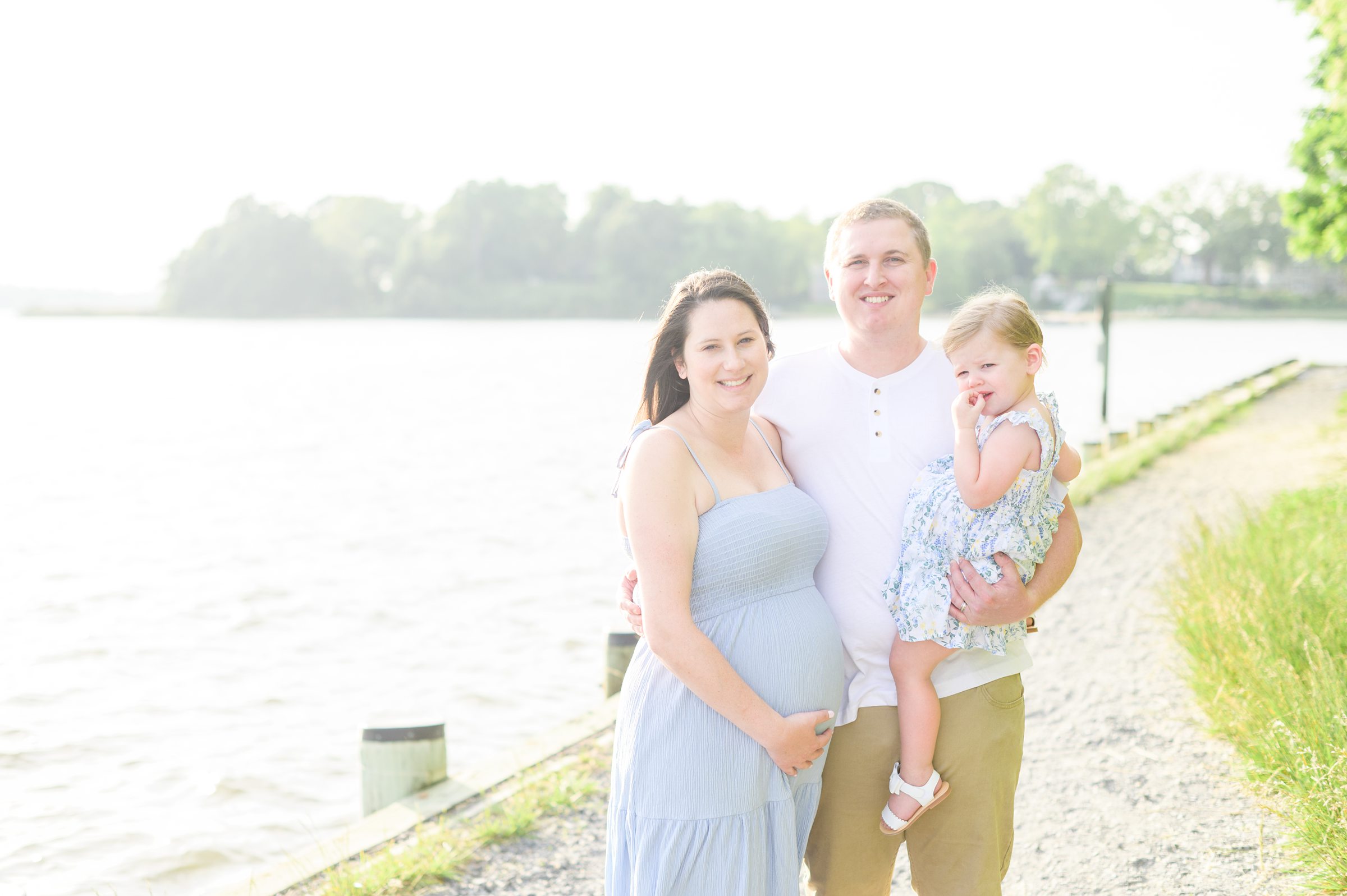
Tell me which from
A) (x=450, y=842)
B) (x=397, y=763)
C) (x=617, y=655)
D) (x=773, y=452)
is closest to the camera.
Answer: (x=773, y=452)

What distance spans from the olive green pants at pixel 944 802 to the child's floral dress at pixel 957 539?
237mm

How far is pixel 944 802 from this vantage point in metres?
2.82

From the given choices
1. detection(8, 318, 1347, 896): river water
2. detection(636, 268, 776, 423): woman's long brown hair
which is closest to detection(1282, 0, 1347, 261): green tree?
detection(8, 318, 1347, 896): river water

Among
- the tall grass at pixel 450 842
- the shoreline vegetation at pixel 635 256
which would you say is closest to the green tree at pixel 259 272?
the shoreline vegetation at pixel 635 256

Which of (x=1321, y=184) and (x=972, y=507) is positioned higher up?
(x=1321, y=184)

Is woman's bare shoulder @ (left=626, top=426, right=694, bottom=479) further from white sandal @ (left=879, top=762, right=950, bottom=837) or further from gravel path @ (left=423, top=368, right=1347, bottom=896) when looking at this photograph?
gravel path @ (left=423, top=368, right=1347, bottom=896)

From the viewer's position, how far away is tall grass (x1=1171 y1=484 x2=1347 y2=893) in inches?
141

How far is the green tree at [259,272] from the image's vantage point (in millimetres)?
92625

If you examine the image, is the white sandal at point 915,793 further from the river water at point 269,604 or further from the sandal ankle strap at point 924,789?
the river water at point 269,604

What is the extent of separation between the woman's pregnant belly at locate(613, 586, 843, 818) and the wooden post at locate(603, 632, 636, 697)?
140 inches

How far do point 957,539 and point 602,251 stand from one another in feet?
304

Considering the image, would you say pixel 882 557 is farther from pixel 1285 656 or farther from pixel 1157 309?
pixel 1157 309

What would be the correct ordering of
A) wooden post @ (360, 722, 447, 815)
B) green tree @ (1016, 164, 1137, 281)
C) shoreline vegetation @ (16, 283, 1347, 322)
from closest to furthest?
wooden post @ (360, 722, 447, 815) < shoreline vegetation @ (16, 283, 1347, 322) < green tree @ (1016, 164, 1137, 281)

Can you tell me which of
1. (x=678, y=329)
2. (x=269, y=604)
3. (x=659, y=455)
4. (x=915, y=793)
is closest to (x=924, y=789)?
(x=915, y=793)
